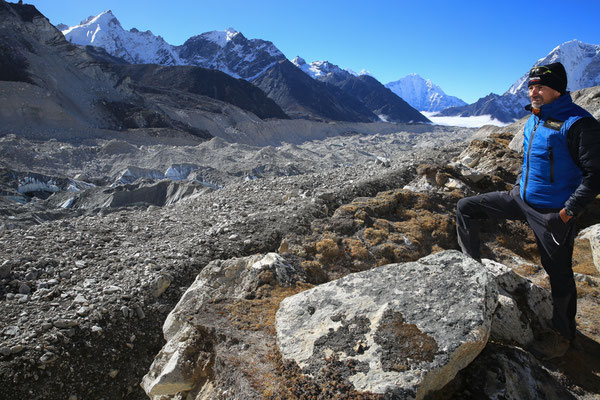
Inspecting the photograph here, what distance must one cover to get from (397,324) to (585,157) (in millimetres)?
2014

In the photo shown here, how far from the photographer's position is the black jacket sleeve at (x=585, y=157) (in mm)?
2775

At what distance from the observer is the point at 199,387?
268cm

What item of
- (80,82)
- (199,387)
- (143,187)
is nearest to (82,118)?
(80,82)

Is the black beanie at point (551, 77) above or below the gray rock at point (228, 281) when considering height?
above

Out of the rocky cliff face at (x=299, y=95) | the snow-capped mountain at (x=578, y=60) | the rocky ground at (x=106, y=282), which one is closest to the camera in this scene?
the rocky ground at (x=106, y=282)

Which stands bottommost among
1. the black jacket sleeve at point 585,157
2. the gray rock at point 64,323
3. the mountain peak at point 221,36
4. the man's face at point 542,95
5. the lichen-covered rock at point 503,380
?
the lichen-covered rock at point 503,380

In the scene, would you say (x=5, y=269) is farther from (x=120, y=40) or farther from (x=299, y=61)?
(x=299, y=61)

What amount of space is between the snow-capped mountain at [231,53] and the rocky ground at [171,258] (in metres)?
114

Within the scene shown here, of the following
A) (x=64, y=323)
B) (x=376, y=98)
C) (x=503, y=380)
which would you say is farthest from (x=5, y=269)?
(x=376, y=98)

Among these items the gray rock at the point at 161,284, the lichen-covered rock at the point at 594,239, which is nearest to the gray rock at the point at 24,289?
the gray rock at the point at 161,284

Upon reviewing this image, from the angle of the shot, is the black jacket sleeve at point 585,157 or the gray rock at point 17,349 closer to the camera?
the black jacket sleeve at point 585,157

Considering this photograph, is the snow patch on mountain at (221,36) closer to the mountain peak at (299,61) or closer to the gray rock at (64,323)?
the mountain peak at (299,61)

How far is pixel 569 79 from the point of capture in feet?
450

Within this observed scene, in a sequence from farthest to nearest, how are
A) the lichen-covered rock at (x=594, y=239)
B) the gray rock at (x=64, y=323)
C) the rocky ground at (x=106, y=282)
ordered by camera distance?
the lichen-covered rock at (x=594, y=239) < the gray rock at (x=64, y=323) < the rocky ground at (x=106, y=282)
